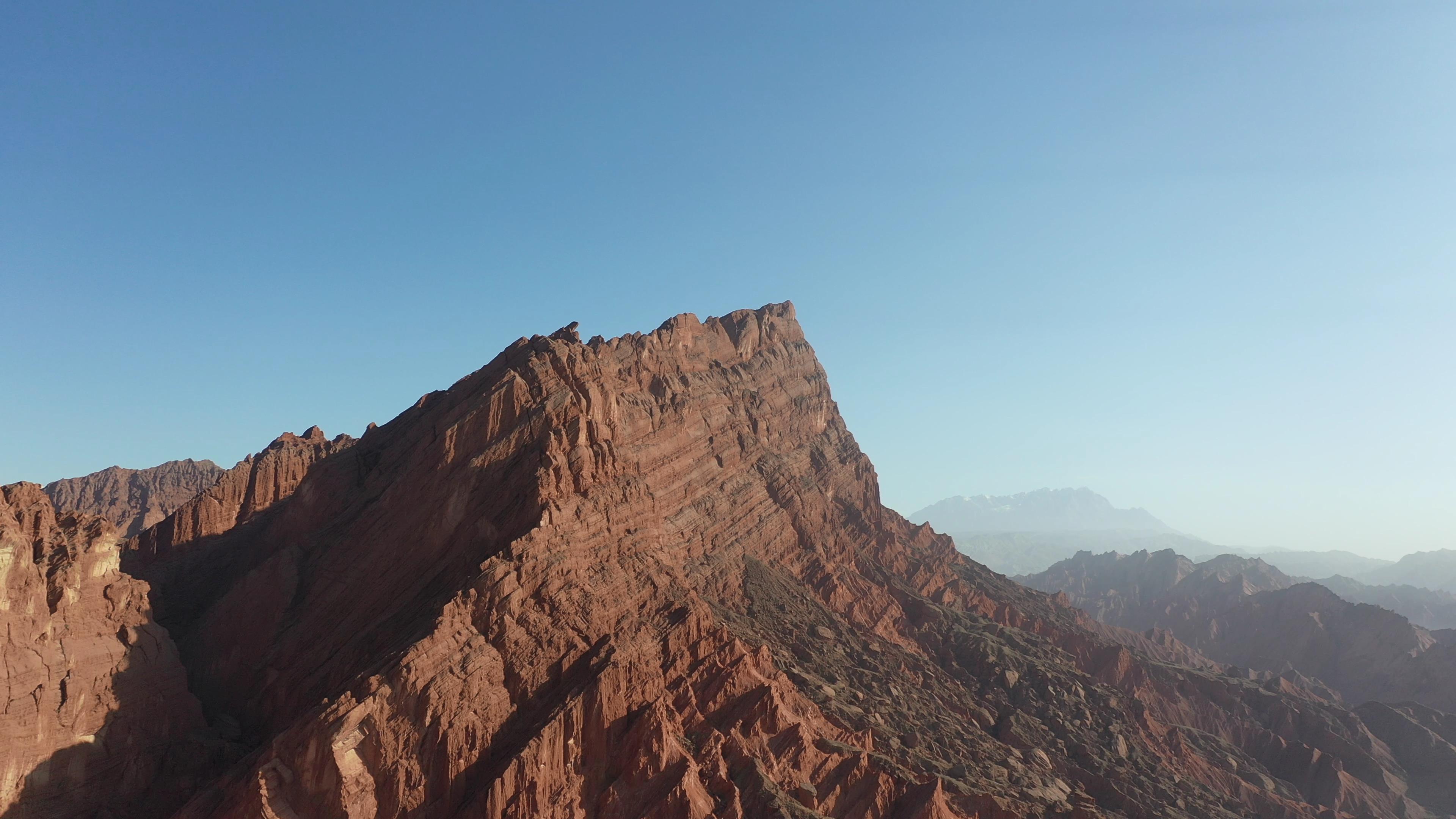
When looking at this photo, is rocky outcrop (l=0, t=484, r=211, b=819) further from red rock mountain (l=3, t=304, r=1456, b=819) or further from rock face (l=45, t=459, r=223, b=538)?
rock face (l=45, t=459, r=223, b=538)

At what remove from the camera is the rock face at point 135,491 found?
455 feet

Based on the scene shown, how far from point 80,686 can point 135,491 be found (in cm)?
11769

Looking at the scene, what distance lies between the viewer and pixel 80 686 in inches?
1973

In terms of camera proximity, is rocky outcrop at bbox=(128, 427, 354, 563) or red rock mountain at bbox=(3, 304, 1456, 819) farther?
rocky outcrop at bbox=(128, 427, 354, 563)

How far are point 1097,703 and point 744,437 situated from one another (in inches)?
1964

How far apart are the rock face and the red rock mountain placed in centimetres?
6470

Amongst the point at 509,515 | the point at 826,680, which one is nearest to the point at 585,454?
the point at 509,515

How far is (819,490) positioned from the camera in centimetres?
11669

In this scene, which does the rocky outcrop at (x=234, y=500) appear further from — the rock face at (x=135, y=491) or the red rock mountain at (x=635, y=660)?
the rock face at (x=135, y=491)

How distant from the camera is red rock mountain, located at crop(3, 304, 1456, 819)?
5094 cm

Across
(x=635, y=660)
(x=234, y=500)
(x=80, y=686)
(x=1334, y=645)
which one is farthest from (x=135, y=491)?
(x=1334, y=645)

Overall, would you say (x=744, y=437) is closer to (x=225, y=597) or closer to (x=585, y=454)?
(x=585, y=454)

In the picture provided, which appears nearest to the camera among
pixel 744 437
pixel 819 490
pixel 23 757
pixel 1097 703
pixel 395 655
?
pixel 23 757

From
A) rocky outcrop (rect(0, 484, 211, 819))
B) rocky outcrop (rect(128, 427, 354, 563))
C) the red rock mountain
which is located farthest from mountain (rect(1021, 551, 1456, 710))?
rocky outcrop (rect(0, 484, 211, 819))
